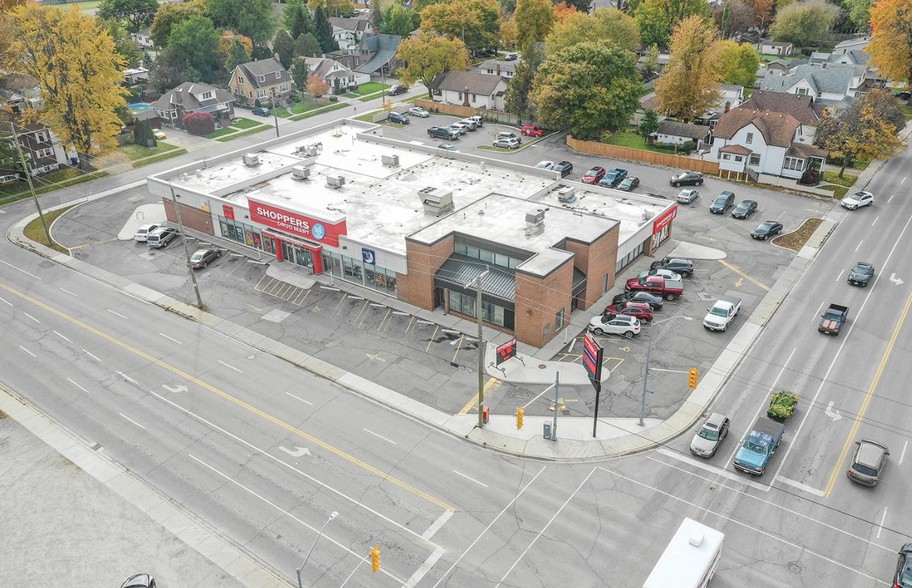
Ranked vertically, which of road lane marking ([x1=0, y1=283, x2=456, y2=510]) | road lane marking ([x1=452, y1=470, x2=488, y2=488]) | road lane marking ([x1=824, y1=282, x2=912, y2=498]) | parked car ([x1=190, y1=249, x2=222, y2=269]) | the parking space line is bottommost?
road lane marking ([x1=0, y1=283, x2=456, y2=510])

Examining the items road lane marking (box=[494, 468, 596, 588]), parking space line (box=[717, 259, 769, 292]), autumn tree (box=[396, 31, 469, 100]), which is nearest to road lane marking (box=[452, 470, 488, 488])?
road lane marking (box=[494, 468, 596, 588])

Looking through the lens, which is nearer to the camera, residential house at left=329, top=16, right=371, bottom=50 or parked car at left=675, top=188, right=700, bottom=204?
parked car at left=675, top=188, right=700, bottom=204

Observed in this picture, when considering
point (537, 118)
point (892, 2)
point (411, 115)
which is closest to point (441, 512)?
point (537, 118)

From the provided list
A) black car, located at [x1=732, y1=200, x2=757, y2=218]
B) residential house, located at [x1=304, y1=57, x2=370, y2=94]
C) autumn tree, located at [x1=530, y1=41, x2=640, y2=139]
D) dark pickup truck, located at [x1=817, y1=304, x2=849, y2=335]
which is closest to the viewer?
dark pickup truck, located at [x1=817, y1=304, x2=849, y2=335]

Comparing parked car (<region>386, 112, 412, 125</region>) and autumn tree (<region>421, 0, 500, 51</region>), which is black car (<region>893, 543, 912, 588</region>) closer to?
parked car (<region>386, 112, 412, 125</region>)

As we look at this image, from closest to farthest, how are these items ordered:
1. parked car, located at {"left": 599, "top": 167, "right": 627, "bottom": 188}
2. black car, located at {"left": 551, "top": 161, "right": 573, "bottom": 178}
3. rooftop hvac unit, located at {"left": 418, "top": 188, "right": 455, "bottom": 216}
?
→ rooftop hvac unit, located at {"left": 418, "top": 188, "right": 455, "bottom": 216} → parked car, located at {"left": 599, "top": 167, "right": 627, "bottom": 188} → black car, located at {"left": 551, "top": 161, "right": 573, "bottom": 178}

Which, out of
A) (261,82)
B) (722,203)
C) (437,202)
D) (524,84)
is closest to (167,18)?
(261,82)

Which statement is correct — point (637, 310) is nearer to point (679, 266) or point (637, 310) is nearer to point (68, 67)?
point (679, 266)

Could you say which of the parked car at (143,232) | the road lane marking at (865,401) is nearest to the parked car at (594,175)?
the road lane marking at (865,401)
